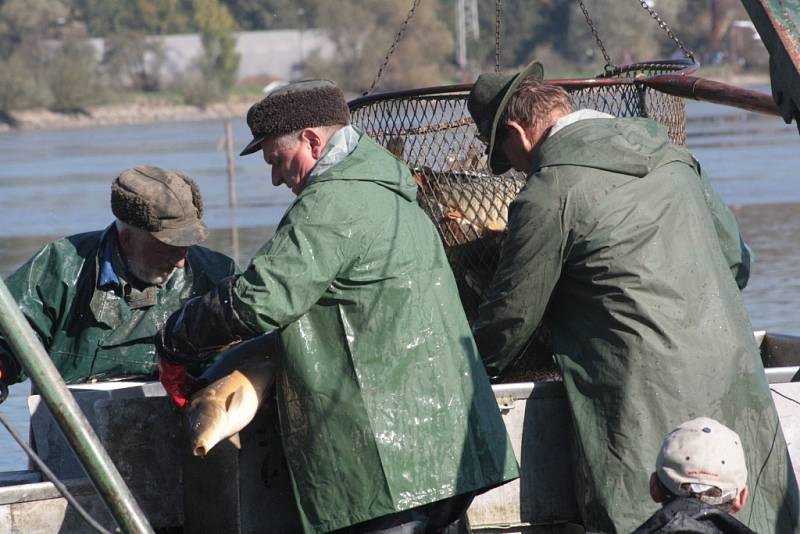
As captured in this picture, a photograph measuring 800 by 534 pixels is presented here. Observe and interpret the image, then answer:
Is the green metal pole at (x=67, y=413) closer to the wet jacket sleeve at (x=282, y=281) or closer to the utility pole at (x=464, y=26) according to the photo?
the wet jacket sleeve at (x=282, y=281)

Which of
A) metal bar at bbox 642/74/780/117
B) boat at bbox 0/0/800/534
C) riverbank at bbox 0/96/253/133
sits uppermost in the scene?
metal bar at bbox 642/74/780/117

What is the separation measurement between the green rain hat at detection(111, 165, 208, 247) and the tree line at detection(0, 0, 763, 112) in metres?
55.6

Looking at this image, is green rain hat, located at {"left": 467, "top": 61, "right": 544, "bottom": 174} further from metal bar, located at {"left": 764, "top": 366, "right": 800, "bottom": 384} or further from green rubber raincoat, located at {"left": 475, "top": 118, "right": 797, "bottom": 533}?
metal bar, located at {"left": 764, "top": 366, "right": 800, "bottom": 384}

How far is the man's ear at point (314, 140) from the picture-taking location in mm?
3953

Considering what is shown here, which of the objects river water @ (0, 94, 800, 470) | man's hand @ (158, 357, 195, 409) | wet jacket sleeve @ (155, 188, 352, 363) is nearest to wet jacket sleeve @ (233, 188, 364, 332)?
wet jacket sleeve @ (155, 188, 352, 363)

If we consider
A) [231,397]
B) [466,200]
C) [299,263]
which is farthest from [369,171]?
[466,200]

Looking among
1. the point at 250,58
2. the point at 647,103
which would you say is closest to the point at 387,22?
the point at 250,58

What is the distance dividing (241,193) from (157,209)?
67.6ft

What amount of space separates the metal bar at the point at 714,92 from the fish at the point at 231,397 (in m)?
1.96

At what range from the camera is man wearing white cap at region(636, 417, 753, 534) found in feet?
10.4

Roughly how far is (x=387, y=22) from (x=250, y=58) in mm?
14668

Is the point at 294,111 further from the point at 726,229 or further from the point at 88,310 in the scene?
the point at 726,229

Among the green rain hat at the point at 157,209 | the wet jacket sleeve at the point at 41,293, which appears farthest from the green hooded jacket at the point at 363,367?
the wet jacket sleeve at the point at 41,293

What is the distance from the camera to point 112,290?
4.96 meters
